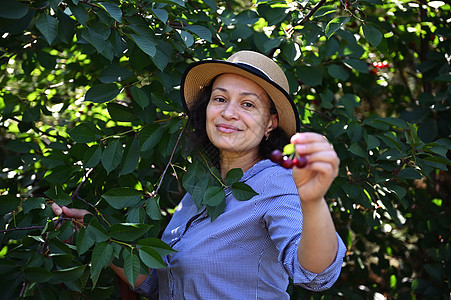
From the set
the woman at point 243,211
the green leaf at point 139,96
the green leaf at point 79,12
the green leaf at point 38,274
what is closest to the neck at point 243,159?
the woman at point 243,211

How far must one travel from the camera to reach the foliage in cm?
137

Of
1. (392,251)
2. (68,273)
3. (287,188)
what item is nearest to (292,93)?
(287,188)

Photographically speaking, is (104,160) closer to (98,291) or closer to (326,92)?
(98,291)

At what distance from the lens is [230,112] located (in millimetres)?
1596

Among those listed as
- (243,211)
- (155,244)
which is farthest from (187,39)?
(155,244)

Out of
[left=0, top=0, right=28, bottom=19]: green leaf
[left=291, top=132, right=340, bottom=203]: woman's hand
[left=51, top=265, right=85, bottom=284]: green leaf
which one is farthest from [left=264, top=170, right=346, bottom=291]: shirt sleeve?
[left=0, top=0, right=28, bottom=19]: green leaf

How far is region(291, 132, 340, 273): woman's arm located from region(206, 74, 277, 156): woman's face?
1.87 feet

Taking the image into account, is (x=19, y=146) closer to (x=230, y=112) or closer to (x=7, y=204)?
(x=7, y=204)

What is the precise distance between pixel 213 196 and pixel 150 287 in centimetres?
65

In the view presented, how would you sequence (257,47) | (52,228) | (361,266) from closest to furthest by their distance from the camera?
(52,228)
(257,47)
(361,266)

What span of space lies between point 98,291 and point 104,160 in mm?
416

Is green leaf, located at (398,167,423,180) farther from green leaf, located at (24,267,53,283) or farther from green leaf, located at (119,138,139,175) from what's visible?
green leaf, located at (24,267,53,283)

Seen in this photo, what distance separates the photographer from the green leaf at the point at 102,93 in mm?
1702

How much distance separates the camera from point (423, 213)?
2.71 m
